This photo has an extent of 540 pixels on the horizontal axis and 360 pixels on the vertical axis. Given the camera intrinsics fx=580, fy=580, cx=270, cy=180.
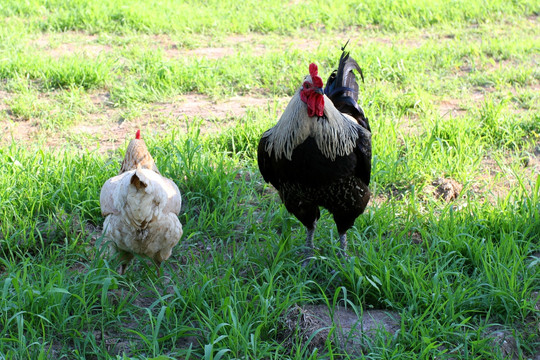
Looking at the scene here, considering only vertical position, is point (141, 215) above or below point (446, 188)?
above

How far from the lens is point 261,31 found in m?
8.30

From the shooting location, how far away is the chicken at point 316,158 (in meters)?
3.45

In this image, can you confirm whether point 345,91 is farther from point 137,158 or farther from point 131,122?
point 131,122

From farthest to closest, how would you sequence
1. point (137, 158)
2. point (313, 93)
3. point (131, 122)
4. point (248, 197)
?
point (131, 122) → point (248, 197) → point (137, 158) → point (313, 93)

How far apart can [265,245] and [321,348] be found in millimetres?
1019

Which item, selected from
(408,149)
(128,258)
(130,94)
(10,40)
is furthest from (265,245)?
(10,40)

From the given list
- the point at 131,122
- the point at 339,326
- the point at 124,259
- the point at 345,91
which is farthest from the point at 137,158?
the point at 131,122

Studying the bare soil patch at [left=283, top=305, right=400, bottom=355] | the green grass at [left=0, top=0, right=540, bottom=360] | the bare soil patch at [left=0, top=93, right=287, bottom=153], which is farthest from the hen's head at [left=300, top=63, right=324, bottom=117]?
the bare soil patch at [left=0, top=93, right=287, bottom=153]

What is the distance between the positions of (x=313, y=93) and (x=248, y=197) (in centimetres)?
138

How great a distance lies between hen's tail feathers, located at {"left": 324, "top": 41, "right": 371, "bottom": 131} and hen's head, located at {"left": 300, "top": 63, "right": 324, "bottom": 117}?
0.84m

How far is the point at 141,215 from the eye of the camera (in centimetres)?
332

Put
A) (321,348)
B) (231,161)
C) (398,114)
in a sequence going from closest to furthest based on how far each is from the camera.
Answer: (321,348)
(231,161)
(398,114)

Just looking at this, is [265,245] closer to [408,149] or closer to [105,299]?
[105,299]

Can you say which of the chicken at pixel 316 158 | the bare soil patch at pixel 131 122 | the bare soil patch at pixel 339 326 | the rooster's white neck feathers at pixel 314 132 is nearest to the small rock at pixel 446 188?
the chicken at pixel 316 158
